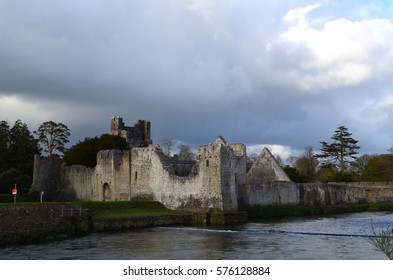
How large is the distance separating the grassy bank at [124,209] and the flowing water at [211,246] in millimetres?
3598

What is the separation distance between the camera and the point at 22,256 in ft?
66.8

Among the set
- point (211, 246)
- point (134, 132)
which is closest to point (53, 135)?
point (134, 132)

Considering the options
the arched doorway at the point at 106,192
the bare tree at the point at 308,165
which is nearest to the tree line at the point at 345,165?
the bare tree at the point at 308,165

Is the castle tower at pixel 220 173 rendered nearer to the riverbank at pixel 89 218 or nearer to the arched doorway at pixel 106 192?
the riverbank at pixel 89 218

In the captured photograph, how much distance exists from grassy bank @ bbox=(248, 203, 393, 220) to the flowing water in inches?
457

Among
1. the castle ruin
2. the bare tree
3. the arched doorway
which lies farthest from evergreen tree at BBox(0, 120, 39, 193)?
the bare tree

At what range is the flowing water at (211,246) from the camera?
20484mm

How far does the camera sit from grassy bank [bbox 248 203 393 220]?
137ft

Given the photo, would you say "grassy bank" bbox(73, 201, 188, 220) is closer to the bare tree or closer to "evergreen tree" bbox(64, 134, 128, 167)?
"evergreen tree" bbox(64, 134, 128, 167)
